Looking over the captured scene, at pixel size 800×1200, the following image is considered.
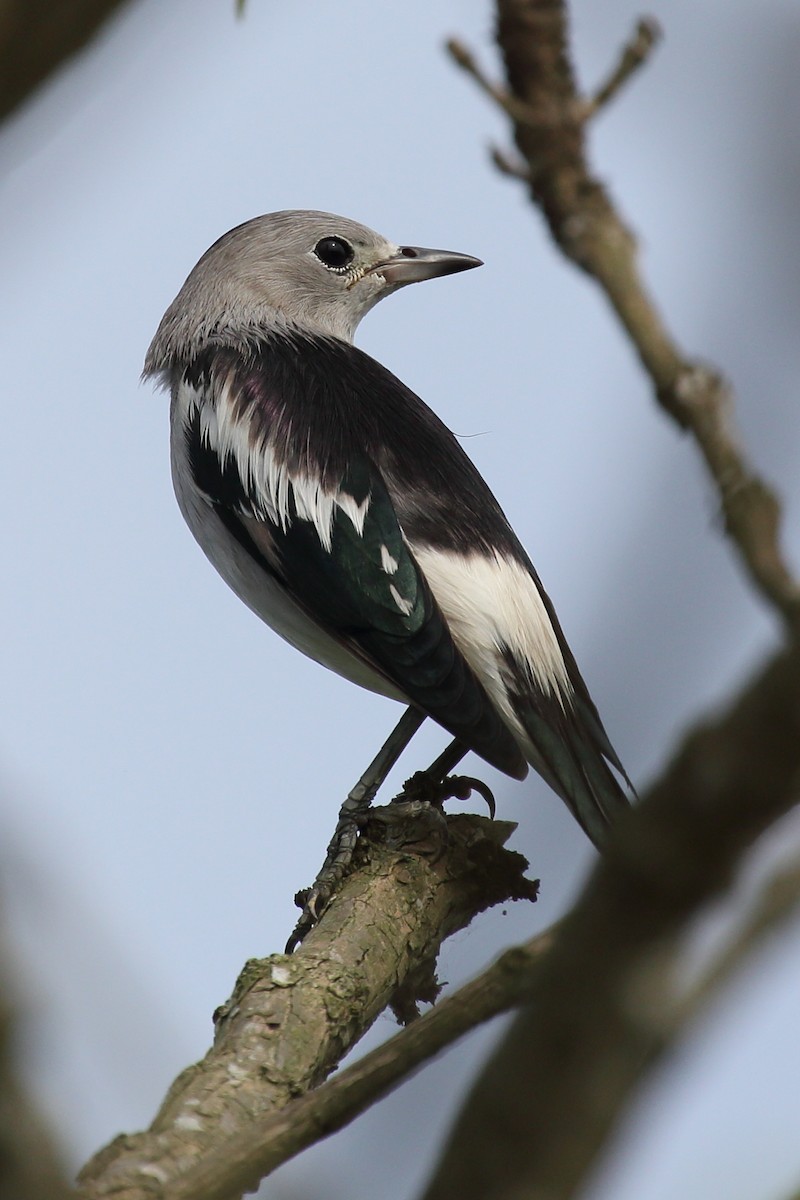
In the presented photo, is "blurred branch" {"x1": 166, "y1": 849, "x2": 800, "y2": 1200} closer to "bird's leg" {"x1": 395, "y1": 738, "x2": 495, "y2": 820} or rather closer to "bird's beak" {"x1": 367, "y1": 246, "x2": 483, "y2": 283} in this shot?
"bird's leg" {"x1": 395, "y1": 738, "x2": 495, "y2": 820}

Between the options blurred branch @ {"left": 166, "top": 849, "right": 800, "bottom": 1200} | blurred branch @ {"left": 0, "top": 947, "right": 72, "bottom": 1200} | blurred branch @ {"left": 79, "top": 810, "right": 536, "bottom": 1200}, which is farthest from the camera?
blurred branch @ {"left": 79, "top": 810, "right": 536, "bottom": 1200}

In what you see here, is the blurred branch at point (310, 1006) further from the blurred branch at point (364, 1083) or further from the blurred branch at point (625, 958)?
the blurred branch at point (625, 958)

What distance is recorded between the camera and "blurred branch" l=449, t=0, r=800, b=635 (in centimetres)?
172

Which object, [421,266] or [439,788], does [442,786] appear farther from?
[421,266]

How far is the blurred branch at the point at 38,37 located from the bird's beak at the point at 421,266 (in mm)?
5957

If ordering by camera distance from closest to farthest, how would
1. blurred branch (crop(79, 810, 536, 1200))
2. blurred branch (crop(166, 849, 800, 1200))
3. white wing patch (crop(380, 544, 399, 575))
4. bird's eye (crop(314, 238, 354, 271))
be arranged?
blurred branch (crop(166, 849, 800, 1200)) < blurred branch (crop(79, 810, 536, 1200)) < white wing patch (crop(380, 544, 399, 575)) < bird's eye (crop(314, 238, 354, 271))

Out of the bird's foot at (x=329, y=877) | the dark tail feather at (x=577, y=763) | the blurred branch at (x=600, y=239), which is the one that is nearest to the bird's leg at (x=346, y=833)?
the bird's foot at (x=329, y=877)

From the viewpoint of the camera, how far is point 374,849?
16.7ft

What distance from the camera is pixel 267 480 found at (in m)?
5.84

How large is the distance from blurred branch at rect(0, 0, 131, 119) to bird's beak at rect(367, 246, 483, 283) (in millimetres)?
5957

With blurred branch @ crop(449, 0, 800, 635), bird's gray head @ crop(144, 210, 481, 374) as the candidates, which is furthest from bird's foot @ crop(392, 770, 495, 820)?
blurred branch @ crop(449, 0, 800, 635)

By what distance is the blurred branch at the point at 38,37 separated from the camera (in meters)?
1.71

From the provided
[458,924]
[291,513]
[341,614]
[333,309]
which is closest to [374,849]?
[458,924]

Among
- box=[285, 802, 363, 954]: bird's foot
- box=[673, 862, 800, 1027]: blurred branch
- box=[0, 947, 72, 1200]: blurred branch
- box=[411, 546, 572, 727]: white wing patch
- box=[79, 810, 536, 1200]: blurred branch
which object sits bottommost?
box=[673, 862, 800, 1027]: blurred branch
